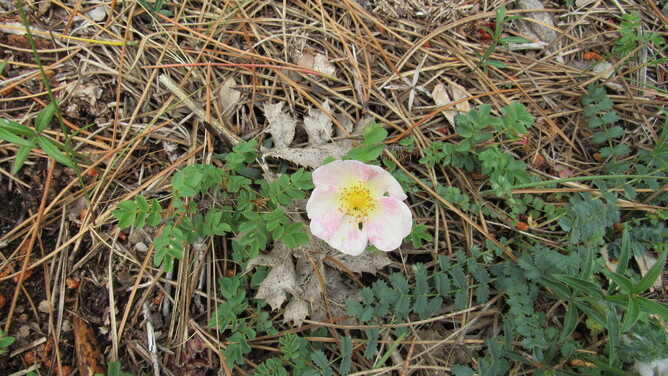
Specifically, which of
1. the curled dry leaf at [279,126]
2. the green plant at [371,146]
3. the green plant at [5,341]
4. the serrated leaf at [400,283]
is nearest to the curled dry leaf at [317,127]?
the curled dry leaf at [279,126]

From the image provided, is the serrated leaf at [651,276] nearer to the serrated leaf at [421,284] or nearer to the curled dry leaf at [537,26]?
the serrated leaf at [421,284]

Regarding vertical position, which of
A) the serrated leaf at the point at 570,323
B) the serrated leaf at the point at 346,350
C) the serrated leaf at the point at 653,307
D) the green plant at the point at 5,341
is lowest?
the green plant at the point at 5,341

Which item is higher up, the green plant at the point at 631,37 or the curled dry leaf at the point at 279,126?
the green plant at the point at 631,37

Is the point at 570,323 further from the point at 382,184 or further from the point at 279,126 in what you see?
the point at 279,126

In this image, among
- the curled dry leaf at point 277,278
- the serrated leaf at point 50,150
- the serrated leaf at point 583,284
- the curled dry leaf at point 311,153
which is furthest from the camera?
the curled dry leaf at point 311,153

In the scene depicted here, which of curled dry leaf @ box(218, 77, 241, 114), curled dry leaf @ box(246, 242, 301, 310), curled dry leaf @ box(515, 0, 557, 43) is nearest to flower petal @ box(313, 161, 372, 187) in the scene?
curled dry leaf @ box(246, 242, 301, 310)

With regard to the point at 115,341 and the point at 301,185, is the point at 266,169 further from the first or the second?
the point at 115,341

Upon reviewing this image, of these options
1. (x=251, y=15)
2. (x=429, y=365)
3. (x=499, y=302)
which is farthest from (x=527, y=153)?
(x=251, y=15)
